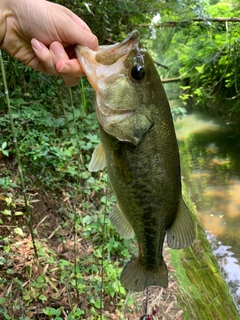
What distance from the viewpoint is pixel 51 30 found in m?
1.64

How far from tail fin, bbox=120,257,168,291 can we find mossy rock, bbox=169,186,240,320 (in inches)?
57.1

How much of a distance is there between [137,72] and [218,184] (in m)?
7.24

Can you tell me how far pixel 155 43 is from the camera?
1034 centimetres

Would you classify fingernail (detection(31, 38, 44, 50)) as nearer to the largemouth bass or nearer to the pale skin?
the pale skin

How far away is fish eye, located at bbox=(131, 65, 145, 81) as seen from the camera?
1.55 m

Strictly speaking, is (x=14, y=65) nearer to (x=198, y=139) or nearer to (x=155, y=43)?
(x=155, y=43)

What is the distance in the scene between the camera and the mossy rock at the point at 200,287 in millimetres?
3301

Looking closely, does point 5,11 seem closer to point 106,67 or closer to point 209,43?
point 106,67

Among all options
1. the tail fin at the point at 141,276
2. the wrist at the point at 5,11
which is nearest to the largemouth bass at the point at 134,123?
the tail fin at the point at 141,276

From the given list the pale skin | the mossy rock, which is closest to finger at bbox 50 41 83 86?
the pale skin

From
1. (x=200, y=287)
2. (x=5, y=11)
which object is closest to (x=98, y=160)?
(x=5, y=11)

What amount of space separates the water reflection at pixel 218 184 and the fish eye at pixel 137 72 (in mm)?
4476

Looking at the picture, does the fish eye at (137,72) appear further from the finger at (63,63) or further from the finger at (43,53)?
the finger at (43,53)

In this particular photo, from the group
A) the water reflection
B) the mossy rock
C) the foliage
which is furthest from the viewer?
the foliage
